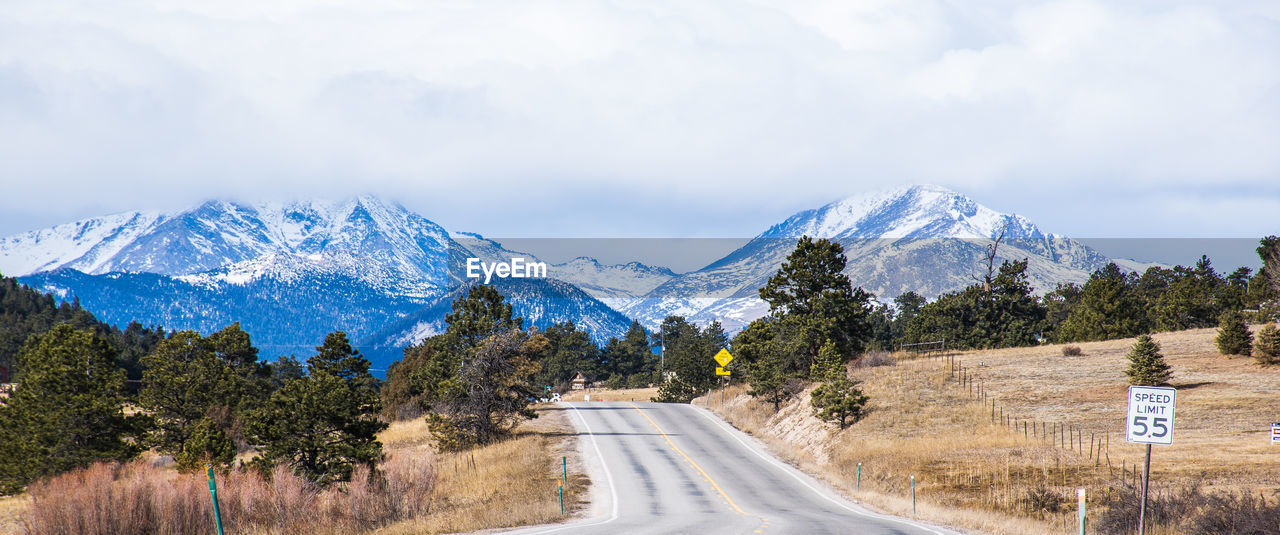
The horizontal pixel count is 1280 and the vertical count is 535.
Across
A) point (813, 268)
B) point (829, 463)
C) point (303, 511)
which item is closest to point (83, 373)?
point (303, 511)

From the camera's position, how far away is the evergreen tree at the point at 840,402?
43562 millimetres

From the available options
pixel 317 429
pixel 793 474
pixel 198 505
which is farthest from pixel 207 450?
pixel 793 474

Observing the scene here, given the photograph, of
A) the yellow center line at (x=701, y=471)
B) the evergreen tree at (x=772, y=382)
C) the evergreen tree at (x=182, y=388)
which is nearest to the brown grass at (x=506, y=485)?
the yellow center line at (x=701, y=471)

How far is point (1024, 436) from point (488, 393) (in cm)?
2644

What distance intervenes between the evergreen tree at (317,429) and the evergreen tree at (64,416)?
1422 cm

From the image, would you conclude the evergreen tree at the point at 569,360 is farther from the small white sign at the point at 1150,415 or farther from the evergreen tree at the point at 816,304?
the small white sign at the point at 1150,415

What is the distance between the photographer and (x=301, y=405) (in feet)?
107

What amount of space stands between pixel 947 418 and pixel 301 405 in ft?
98.3

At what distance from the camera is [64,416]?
4147 centimetres

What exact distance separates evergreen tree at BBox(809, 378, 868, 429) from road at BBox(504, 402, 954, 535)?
13.1 ft

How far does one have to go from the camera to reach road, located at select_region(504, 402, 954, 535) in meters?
22.9

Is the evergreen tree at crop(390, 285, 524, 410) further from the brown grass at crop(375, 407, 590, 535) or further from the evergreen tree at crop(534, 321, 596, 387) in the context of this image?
the evergreen tree at crop(534, 321, 596, 387)

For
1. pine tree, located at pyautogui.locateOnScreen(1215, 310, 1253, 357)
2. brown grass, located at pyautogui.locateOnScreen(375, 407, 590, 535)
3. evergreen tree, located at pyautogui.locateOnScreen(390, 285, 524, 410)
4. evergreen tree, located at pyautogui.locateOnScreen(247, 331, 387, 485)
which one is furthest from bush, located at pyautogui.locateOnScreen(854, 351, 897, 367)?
evergreen tree, located at pyautogui.locateOnScreen(247, 331, 387, 485)

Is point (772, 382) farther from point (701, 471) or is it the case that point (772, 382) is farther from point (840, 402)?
point (701, 471)
